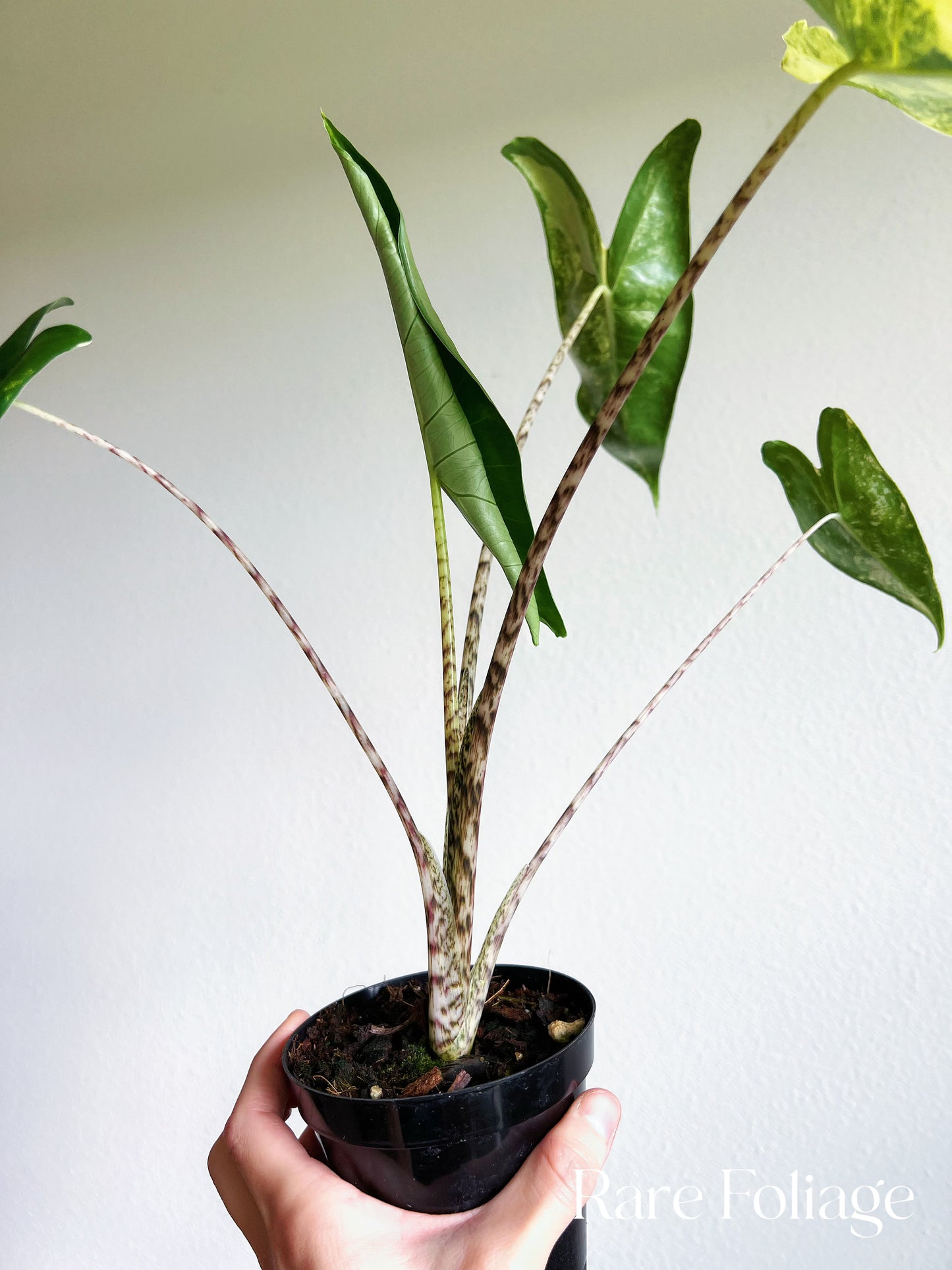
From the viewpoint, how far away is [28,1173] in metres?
1.51

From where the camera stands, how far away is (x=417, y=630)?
4.29 feet

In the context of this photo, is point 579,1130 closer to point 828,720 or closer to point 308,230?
point 828,720

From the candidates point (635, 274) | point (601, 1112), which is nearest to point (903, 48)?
point (635, 274)

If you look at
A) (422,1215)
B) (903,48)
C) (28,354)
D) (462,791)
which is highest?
(903,48)

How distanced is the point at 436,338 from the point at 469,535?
0.82 metres

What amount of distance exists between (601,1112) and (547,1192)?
59 mm

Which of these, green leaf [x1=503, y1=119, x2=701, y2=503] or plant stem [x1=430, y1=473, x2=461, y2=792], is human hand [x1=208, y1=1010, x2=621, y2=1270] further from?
green leaf [x1=503, y1=119, x2=701, y2=503]

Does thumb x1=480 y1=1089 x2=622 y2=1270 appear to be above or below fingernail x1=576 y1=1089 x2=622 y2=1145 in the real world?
below

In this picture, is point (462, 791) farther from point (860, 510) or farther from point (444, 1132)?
point (860, 510)

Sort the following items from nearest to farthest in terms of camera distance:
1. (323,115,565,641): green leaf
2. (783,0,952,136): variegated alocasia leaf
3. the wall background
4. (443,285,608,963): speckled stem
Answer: (783,0,952,136): variegated alocasia leaf < (323,115,565,641): green leaf < (443,285,608,963): speckled stem < the wall background

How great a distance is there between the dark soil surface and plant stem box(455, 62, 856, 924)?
135 mm

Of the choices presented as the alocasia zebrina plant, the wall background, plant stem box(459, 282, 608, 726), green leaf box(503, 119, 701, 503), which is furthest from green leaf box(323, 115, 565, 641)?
the wall background

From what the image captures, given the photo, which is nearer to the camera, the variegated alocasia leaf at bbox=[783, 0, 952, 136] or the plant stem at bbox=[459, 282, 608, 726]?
the variegated alocasia leaf at bbox=[783, 0, 952, 136]

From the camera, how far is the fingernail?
A: 1.67ft
